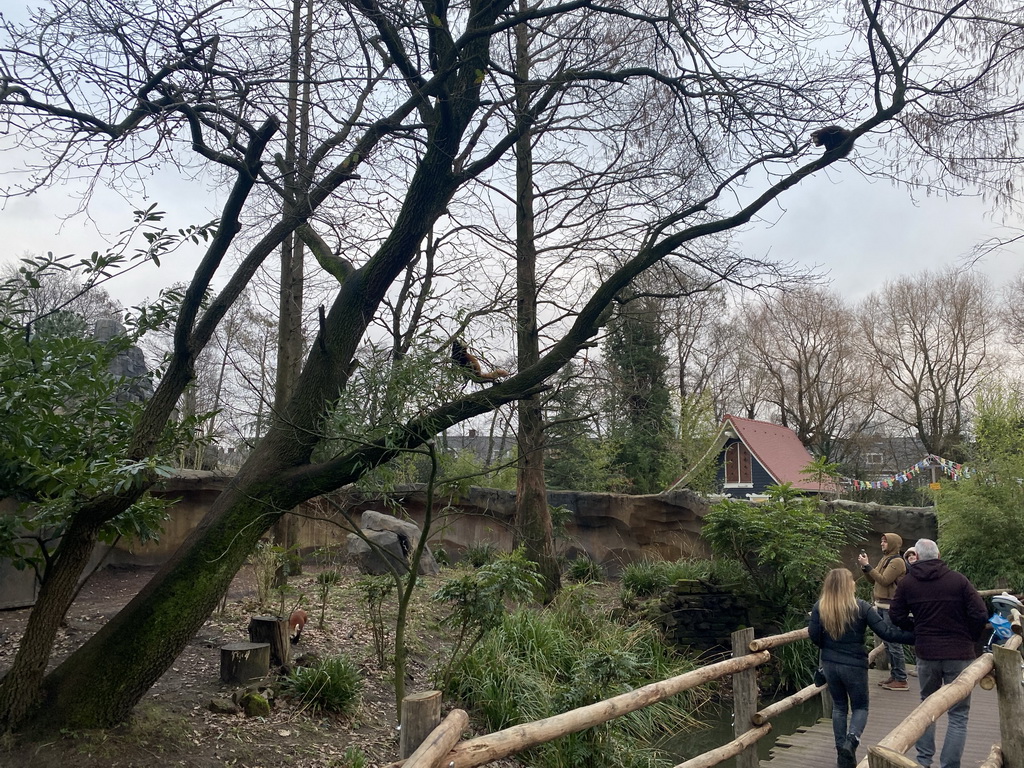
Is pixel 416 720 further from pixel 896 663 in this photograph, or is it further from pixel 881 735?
pixel 896 663

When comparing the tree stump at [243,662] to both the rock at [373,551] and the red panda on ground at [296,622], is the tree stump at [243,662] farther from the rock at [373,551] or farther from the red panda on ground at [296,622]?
the rock at [373,551]

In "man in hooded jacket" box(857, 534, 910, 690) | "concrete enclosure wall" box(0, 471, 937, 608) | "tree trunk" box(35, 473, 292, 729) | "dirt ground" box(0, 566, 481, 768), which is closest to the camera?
"dirt ground" box(0, 566, 481, 768)

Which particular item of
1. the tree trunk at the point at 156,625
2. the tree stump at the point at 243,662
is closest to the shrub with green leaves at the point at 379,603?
the tree stump at the point at 243,662

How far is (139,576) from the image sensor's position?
12.7m

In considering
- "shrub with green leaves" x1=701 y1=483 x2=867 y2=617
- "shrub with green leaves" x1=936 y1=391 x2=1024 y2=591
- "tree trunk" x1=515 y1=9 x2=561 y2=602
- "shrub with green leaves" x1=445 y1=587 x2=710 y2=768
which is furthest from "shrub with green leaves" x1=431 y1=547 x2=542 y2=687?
"shrub with green leaves" x1=936 y1=391 x2=1024 y2=591

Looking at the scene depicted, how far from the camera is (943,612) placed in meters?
5.25

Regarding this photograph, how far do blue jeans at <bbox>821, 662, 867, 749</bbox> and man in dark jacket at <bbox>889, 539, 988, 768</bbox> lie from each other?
40 centimetres

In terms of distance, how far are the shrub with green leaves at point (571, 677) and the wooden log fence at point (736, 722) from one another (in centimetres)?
136

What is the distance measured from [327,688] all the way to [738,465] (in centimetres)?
2274

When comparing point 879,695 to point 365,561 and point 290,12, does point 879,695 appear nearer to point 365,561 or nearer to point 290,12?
point 365,561

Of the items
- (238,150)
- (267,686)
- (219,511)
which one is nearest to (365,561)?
(267,686)

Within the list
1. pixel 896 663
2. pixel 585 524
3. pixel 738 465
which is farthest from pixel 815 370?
pixel 896 663

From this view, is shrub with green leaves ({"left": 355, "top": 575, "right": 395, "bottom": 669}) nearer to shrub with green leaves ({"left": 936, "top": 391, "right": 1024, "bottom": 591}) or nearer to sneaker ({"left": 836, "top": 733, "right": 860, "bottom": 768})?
sneaker ({"left": 836, "top": 733, "right": 860, "bottom": 768})

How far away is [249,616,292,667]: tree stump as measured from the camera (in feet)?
22.2
